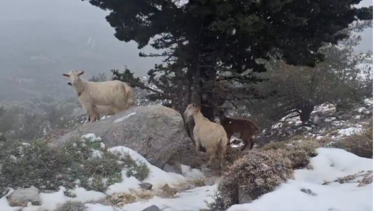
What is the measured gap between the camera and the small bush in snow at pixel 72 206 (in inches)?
225

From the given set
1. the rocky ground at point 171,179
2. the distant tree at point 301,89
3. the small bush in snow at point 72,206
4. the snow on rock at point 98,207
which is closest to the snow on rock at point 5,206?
the rocky ground at point 171,179

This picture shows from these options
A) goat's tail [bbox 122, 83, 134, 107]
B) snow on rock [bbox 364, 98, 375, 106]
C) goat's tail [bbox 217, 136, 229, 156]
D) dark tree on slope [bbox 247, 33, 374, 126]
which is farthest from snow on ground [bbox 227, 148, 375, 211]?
snow on rock [bbox 364, 98, 375, 106]

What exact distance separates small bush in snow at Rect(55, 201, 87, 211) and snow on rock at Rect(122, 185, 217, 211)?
583mm

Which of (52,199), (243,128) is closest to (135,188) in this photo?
(52,199)

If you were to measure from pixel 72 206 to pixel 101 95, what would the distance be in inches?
178

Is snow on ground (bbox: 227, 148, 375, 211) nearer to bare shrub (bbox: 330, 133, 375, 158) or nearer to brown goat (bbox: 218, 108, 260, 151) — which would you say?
bare shrub (bbox: 330, 133, 375, 158)

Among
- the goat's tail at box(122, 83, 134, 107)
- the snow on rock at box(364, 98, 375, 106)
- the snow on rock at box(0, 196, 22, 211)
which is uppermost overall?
the snow on rock at box(364, 98, 375, 106)

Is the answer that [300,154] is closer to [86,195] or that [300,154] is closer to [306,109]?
[86,195]

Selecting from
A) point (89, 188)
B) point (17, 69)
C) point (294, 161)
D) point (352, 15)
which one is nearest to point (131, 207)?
point (89, 188)

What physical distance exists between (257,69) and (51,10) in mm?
126154

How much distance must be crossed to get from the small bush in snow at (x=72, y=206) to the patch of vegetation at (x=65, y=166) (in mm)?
621

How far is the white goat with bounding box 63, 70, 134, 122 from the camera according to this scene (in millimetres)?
10055

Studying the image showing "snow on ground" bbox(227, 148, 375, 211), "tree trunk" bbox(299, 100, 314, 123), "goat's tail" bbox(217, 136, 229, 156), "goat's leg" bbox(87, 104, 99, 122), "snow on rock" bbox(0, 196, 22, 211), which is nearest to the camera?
"snow on ground" bbox(227, 148, 375, 211)

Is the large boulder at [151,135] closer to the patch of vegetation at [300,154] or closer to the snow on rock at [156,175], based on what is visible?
the snow on rock at [156,175]
